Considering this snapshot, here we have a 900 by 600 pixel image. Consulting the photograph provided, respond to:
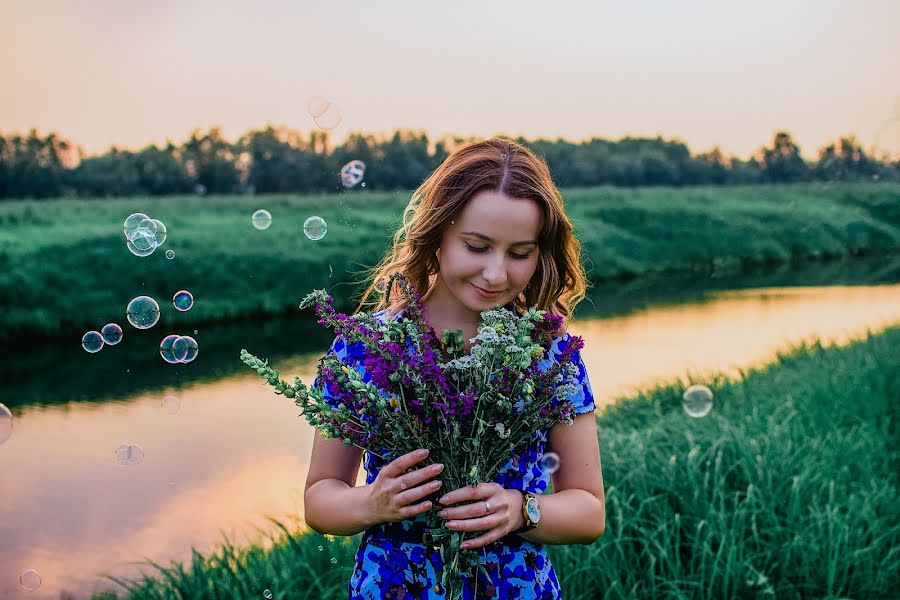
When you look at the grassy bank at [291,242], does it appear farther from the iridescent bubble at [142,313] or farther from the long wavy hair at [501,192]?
the long wavy hair at [501,192]

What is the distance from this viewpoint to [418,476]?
5.24 feet

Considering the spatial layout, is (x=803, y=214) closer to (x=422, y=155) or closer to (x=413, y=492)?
(x=422, y=155)

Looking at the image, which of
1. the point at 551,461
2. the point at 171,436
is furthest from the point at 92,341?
the point at 171,436

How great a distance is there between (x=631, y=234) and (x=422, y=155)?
10.5 m

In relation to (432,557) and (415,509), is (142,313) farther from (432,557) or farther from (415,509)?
(415,509)

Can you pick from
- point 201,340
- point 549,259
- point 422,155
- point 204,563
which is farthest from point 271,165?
point 549,259

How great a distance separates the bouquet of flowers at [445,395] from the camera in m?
1.57

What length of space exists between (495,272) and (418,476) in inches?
19.8

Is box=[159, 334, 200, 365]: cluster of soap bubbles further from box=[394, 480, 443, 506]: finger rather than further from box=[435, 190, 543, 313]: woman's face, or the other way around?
box=[394, 480, 443, 506]: finger

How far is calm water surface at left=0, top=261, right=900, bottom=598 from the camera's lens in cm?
673

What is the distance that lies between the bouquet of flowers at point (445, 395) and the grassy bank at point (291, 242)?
2097 millimetres

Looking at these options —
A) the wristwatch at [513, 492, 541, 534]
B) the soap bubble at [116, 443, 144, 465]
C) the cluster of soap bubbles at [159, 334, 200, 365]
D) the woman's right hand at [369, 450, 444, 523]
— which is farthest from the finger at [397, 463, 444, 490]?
the soap bubble at [116, 443, 144, 465]

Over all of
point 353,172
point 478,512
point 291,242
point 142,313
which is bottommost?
point 478,512

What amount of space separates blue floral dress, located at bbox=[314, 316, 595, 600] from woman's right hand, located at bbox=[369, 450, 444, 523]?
261 mm
